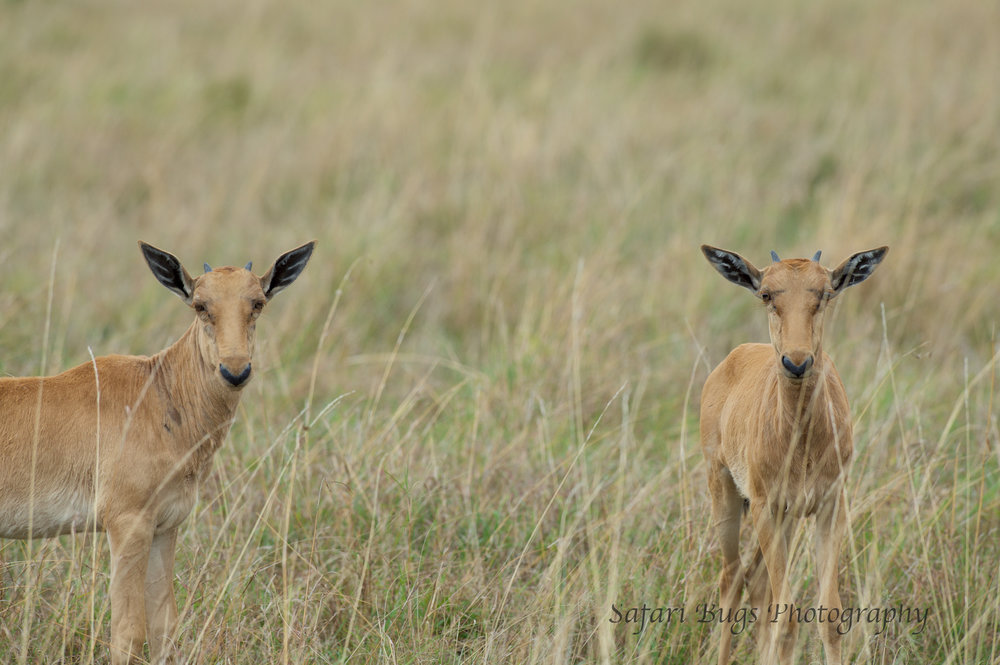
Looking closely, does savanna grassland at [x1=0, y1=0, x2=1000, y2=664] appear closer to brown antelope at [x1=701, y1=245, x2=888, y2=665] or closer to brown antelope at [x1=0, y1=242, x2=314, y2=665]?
brown antelope at [x1=0, y1=242, x2=314, y2=665]

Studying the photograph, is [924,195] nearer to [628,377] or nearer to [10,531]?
[628,377]

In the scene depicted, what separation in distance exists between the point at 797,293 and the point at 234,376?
7.34 ft

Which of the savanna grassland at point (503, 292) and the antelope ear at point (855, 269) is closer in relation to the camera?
the antelope ear at point (855, 269)

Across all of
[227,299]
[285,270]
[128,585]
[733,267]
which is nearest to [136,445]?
[128,585]

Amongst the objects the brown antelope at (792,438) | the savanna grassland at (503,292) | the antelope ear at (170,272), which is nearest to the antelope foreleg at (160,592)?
the savanna grassland at (503,292)

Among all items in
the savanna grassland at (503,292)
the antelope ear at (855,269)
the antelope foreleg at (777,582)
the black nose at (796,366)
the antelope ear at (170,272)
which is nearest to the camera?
the black nose at (796,366)

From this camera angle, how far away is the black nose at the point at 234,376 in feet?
14.7

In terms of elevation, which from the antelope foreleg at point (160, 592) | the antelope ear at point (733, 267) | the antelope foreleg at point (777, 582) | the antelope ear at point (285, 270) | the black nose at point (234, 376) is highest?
the antelope ear at point (733, 267)

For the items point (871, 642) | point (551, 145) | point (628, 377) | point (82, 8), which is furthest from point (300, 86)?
point (871, 642)

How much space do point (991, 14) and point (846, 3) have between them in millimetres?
Answer: 2773

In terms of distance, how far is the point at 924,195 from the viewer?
1045 cm

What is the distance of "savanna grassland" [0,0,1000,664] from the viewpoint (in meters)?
5.09

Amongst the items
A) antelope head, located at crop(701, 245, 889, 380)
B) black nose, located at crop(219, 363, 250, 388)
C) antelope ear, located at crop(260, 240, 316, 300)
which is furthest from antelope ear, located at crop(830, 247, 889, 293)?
black nose, located at crop(219, 363, 250, 388)

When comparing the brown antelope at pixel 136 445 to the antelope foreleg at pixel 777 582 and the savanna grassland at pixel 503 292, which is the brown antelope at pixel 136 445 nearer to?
the savanna grassland at pixel 503 292
